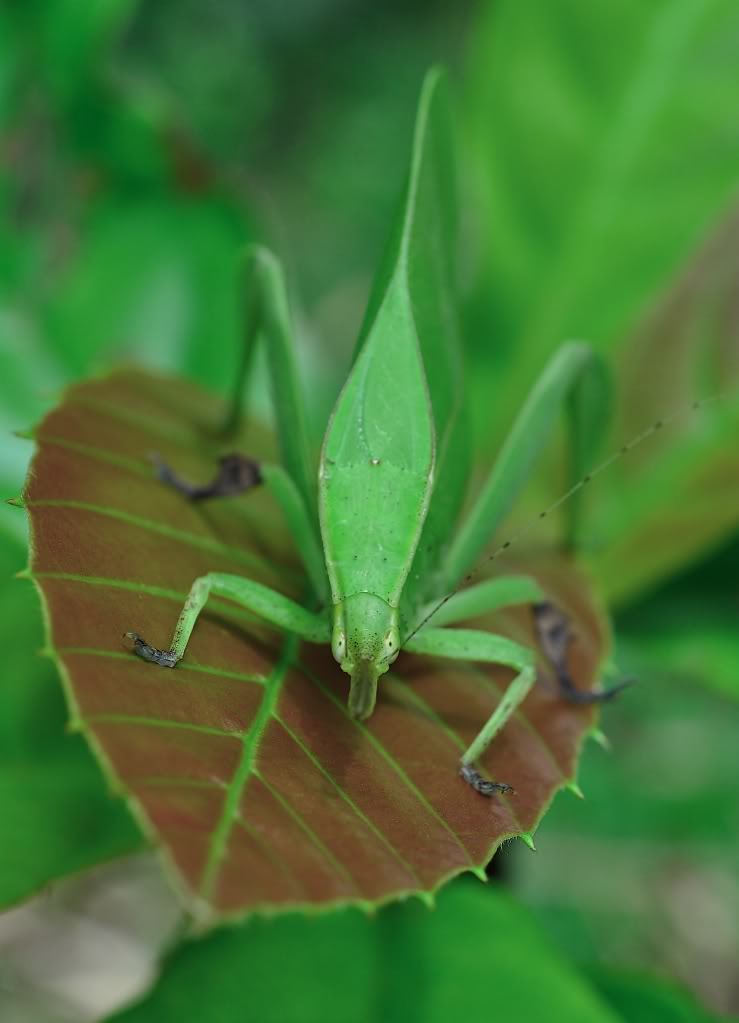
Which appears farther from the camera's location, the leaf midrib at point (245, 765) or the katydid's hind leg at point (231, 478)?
the katydid's hind leg at point (231, 478)

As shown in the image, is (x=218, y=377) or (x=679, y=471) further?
(x=218, y=377)

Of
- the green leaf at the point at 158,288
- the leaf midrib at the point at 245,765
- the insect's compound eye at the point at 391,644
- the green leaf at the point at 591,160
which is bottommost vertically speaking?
the leaf midrib at the point at 245,765

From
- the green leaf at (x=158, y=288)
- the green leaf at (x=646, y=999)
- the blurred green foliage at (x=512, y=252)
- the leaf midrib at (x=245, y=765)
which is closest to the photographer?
the leaf midrib at (x=245, y=765)

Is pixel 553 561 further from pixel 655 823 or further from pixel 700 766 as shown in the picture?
pixel 700 766

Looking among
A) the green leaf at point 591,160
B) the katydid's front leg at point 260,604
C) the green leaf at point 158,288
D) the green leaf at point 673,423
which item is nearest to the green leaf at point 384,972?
the katydid's front leg at point 260,604

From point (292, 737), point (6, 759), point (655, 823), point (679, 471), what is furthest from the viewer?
point (655, 823)

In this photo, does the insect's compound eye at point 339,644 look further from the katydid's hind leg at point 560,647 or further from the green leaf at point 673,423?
the green leaf at point 673,423

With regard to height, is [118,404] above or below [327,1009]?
above

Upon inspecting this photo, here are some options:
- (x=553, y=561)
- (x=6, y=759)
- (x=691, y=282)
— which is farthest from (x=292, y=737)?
(x=691, y=282)
